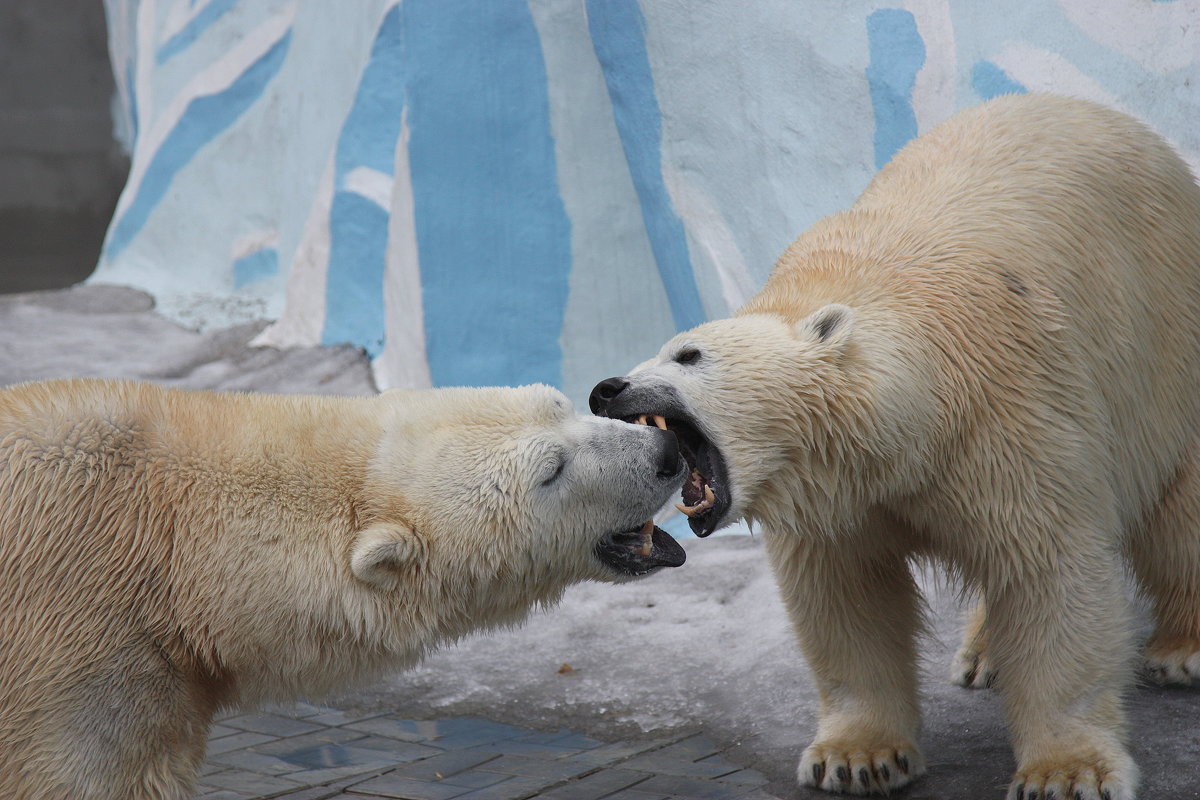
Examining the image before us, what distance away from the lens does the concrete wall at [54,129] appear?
48.5 feet

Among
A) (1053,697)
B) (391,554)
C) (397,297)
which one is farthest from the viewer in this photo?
(397,297)

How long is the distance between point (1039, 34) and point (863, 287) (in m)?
1.91

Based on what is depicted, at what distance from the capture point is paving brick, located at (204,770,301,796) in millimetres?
3002

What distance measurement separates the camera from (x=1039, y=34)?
13.3 ft

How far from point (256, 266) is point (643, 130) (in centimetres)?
442

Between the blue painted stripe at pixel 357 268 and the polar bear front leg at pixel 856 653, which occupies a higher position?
the polar bear front leg at pixel 856 653

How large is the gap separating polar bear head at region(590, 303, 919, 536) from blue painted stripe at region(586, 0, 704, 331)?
283 cm

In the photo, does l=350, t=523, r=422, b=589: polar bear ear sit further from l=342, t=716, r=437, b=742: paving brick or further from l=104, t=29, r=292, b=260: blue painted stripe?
l=104, t=29, r=292, b=260: blue painted stripe

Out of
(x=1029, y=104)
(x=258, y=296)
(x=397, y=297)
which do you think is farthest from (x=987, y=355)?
(x=258, y=296)

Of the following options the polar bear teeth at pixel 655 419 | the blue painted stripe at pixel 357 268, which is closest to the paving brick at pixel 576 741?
the polar bear teeth at pixel 655 419

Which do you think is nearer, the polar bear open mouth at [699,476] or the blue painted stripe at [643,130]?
the polar bear open mouth at [699,476]

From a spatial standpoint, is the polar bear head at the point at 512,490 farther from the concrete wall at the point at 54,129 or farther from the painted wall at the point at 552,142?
Answer: the concrete wall at the point at 54,129

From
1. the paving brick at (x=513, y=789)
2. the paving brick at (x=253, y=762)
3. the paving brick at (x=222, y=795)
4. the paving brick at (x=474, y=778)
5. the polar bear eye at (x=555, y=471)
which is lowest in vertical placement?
the paving brick at (x=253, y=762)

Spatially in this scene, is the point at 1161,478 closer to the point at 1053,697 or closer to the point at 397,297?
the point at 1053,697
